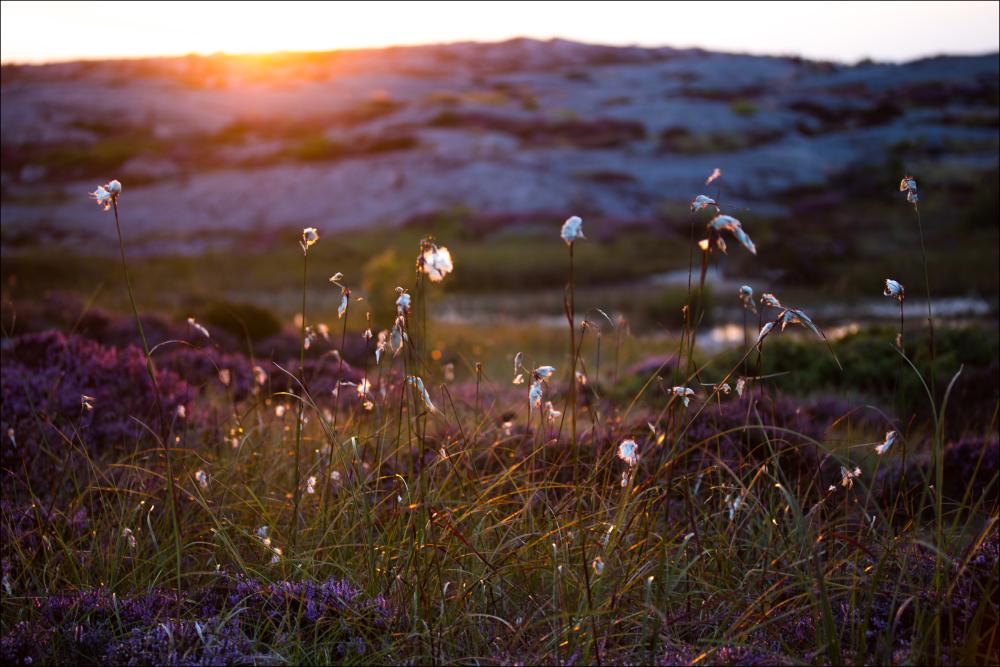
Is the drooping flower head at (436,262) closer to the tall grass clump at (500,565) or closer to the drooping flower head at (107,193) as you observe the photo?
the tall grass clump at (500,565)

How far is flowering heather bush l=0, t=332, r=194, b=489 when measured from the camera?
5.01 m

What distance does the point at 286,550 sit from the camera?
3365 millimetres

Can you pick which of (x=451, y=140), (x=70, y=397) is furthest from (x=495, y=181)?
(x=70, y=397)

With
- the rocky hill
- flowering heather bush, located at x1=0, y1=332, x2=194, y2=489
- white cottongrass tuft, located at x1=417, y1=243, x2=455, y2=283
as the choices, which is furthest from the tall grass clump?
the rocky hill

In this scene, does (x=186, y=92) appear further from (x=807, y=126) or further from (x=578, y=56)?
(x=578, y=56)

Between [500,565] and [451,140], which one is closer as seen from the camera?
[500,565]

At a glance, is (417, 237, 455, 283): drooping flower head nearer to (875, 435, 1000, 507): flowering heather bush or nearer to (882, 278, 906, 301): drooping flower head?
(882, 278, 906, 301): drooping flower head

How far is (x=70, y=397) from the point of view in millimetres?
5742

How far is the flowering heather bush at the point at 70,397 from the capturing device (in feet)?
16.4

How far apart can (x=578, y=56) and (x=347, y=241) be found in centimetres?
3829

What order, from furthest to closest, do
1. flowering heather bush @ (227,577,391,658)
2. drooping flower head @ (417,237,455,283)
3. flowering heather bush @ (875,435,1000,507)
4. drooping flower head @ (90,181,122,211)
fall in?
flowering heather bush @ (875,435,1000,507) < flowering heather bush @ (227,577,391,658) < drooping flower head @ (90,181,122,211) < drooping flower head @ (417,237,455,283)

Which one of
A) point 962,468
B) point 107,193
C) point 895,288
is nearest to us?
point 107,193

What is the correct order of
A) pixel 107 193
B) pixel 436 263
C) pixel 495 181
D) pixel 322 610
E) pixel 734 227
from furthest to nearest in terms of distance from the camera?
pixel 495 181
pixel 322 610
pixel 107 193
pixel 436 263
pixel 734 227

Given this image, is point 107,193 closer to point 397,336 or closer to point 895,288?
point 397,336
